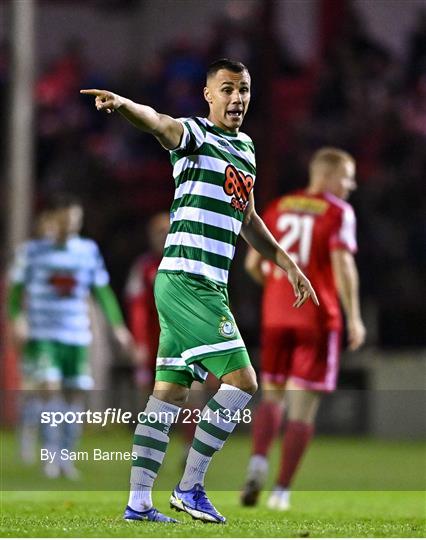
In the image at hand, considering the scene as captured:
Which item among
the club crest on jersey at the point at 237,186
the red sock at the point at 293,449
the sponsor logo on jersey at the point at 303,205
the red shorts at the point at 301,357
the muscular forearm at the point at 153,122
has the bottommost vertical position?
the red sock at the point at 293,449

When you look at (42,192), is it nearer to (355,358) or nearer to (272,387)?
(355,358)

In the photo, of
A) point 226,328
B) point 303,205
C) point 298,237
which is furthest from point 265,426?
point 226,328

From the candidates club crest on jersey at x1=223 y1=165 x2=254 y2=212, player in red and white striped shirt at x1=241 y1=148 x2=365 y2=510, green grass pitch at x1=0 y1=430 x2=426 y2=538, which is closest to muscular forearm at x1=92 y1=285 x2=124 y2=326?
green grass pitch at x1=0 y1=430 x2=426 y2=538

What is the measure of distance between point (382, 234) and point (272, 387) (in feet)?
34.8

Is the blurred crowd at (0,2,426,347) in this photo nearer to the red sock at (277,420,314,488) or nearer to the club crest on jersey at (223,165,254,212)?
the red sock at (277,420,314,488)

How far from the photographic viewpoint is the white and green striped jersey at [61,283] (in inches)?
470

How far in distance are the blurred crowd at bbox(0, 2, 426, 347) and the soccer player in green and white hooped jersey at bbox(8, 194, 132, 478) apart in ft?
23.2

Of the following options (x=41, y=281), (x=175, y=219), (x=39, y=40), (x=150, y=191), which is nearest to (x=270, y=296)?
(x=175, y=219)

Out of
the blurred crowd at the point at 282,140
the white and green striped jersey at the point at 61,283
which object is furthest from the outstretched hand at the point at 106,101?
the blurred crowd at the point at 282,140

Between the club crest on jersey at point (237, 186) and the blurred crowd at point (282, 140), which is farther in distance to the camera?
the blurred crowd at point (282, 140)

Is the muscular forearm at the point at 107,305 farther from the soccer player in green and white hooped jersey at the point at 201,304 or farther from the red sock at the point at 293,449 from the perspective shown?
the soccer player in green and white hooped jersey at the point at 201,304

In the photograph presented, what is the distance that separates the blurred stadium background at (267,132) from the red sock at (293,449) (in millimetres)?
8681

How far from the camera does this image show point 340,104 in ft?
65.8

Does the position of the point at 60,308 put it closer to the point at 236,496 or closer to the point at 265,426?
the point at 236,496
